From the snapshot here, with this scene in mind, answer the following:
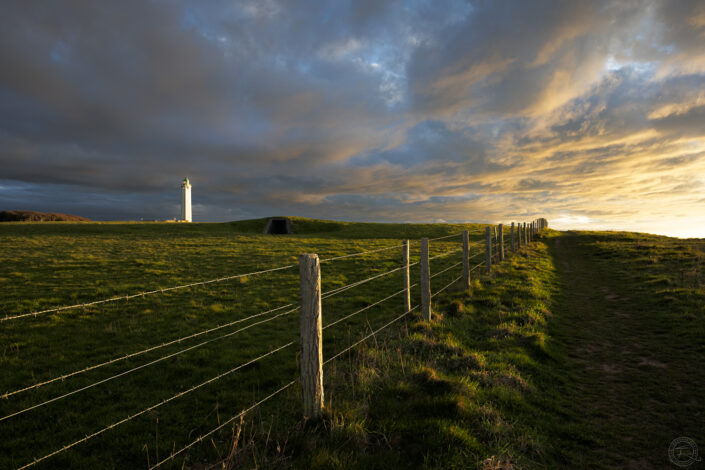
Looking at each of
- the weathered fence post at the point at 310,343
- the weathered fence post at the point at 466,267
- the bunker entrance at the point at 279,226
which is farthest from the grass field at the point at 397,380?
the bunker entrance at the point at 279,226

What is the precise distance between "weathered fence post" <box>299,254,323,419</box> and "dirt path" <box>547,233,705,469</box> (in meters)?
3.16

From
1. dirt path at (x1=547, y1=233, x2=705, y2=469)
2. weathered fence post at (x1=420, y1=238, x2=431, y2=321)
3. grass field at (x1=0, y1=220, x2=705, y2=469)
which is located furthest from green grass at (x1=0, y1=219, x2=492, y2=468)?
dirt path at (x1=547, y1=233, x2=705, y2=469)

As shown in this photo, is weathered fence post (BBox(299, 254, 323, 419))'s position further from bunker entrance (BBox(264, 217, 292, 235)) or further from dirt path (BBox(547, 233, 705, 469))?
bunker entrance (BBox(264, 217, 292, 235))

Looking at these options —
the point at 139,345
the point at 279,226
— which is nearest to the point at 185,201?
the point at 279,226

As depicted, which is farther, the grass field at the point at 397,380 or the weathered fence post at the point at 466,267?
the weathered fence post at the point at 466,267

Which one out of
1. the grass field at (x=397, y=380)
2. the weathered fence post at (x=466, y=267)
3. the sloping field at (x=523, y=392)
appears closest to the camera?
the sloping field at (x=523, y=392)

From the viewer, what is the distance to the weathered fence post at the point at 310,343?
4.57 meters

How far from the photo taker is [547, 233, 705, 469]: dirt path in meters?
4.42

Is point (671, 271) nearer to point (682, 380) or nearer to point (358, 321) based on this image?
point (682, 380)

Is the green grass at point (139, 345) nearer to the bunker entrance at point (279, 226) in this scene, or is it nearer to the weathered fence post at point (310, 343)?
the weathered fence post at point (310, 343)

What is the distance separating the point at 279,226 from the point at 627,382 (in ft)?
169

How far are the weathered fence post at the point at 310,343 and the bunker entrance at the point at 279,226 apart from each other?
49356mm

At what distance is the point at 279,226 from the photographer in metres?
55.0

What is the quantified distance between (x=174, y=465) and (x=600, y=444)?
5252mm
